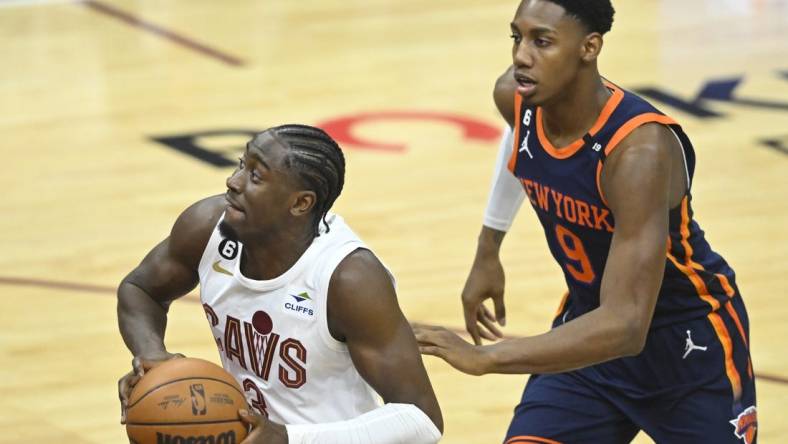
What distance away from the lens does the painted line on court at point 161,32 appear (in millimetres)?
11500

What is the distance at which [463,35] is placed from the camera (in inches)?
478

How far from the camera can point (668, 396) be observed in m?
4.71

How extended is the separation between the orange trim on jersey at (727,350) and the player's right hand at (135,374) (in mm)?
1455

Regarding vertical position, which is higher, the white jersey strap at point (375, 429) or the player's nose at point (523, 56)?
the player's nose at point (523, 56)

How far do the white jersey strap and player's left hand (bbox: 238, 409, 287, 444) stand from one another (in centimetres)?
4

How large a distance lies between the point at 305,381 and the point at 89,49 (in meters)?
7.61

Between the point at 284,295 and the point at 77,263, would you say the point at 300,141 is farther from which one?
the point at 77,263

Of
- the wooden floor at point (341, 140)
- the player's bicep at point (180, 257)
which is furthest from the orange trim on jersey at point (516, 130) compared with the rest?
the wooden floor at point (341, 140)

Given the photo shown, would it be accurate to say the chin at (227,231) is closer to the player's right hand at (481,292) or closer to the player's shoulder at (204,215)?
the player's shoulder at (204,215)

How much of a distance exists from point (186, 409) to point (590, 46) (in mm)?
1355

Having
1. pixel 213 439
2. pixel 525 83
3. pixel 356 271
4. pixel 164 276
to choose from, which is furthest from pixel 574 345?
pixel 164 276

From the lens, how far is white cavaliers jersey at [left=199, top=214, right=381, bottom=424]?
4.36 metres

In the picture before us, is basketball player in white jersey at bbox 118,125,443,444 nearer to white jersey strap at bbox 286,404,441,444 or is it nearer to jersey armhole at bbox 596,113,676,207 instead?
white jersey strap at bbox 286,404,441,444

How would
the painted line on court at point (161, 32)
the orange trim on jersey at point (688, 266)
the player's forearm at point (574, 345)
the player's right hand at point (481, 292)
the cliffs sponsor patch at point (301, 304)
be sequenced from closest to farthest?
the player's forearm at point (574, 345)
the cliffs sponsor patch at point (301, 304)
the orange trim on jersey at point (688, 266)
the player's right hand at point (481, 292)
the painted line on court at point (161, 32)
